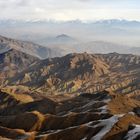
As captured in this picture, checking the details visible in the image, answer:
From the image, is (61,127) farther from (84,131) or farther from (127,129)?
(127,129)

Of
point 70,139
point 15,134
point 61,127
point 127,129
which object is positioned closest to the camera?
point 127,129

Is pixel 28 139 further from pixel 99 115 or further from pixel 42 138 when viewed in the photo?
pixel 99 115

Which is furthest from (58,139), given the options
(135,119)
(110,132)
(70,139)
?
(135,119)

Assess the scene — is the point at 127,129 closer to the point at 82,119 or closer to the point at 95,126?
the point at 95,126

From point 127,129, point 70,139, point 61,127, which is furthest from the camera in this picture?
point 61,127

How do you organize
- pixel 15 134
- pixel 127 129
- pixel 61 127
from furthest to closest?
pixel 61 127 → pixel 15 134 → pixel 127 129

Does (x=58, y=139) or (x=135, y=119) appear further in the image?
(x=135, y=119)

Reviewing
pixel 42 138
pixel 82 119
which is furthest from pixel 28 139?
pixel 82 119

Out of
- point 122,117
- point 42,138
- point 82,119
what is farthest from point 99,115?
point 42,138

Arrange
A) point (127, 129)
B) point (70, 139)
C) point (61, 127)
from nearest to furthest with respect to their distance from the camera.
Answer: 1. point (127, 129)
2. point (70, 139)
3. point (61, 127)

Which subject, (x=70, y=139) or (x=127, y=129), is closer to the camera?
(x=127, y=129)
